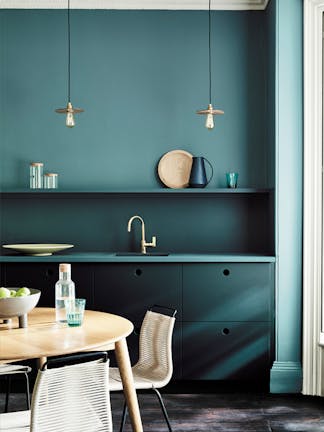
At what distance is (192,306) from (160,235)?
75cm

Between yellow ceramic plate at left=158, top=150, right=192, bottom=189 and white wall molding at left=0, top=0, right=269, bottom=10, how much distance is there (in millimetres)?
1105

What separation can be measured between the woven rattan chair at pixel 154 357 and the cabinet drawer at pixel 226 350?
103cm

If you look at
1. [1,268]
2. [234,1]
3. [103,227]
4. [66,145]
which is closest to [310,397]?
[103,227]

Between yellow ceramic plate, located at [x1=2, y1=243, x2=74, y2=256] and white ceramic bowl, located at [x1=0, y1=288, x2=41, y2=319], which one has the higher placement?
yellow ceramic plate, located at [x1=2, y1=243, x2=74, y2=256]

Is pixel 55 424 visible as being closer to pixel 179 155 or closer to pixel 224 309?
pixel 224 309

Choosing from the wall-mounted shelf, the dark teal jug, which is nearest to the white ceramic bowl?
the wall-mounted shelf

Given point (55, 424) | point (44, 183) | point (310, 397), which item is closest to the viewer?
point (55, 424)

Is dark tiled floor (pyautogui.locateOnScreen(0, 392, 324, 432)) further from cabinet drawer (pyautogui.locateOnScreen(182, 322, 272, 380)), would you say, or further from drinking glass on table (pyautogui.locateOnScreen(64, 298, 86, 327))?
drinking glass on table (pyautogui.locateOnScreen(64, 298, 86, 327))

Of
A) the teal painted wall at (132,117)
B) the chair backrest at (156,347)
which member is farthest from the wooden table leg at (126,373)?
the teal painted wall at (132,117)

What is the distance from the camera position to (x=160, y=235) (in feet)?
15.5

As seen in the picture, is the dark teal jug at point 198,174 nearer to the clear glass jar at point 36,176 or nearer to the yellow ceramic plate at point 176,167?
the yellow ceramic plate at point 176,167

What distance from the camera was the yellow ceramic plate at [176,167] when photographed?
4688 millimetres

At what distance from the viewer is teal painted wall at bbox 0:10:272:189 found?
15.5ft

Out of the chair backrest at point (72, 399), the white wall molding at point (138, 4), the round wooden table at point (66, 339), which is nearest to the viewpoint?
the chair backrest at point (72, 399)
